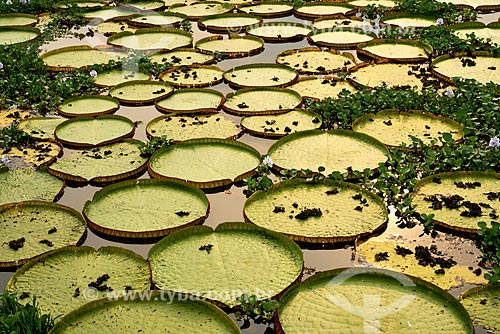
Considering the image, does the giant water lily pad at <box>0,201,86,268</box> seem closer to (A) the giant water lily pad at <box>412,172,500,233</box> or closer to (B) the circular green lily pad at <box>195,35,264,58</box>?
(A) the giant water lily pad at <box>412,172,500,233</box>

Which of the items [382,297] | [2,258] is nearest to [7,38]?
[2,258]

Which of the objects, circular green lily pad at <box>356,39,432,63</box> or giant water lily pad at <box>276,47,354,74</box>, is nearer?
giant water lily pad at <box>276,47,354,74</box>

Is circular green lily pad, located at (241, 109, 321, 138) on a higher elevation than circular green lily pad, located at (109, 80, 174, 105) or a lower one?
lower

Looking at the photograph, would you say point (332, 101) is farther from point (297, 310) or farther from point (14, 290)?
point (14, 290)

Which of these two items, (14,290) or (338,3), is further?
(338,3)

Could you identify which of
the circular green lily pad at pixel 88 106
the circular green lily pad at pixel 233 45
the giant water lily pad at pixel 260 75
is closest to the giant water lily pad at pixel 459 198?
the giant water lily pad at pixel 260 75

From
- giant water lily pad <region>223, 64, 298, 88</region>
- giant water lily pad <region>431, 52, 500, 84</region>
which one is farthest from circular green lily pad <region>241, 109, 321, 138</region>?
giant water lily pad <region>431, 52, 500, 84</region>

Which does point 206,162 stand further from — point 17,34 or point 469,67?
point 17,34
